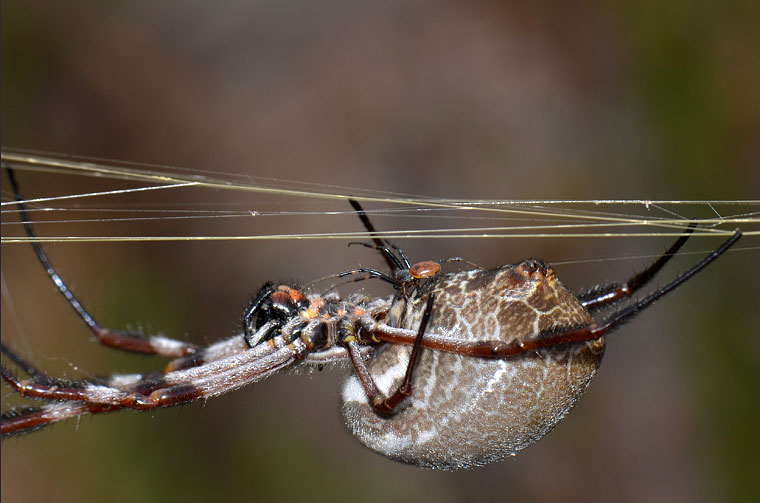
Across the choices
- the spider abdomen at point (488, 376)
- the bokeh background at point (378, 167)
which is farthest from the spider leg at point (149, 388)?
the bokeh background at point (378, 167)

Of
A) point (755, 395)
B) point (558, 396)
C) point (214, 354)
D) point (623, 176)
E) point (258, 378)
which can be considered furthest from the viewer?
point (623, 176)

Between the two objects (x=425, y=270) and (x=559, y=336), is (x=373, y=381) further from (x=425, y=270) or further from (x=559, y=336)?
(x=559, y=336)

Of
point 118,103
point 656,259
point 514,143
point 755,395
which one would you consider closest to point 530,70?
point 514,143

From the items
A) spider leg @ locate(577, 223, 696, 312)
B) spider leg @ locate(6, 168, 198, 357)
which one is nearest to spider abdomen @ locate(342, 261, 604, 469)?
spider leg @ locate(577, 223, 696, 312)

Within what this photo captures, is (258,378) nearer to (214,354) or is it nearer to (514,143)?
(214,354)

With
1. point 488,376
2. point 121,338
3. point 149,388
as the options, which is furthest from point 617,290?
point 121,338

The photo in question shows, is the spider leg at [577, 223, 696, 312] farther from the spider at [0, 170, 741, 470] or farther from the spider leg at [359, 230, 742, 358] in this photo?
the spider leg at [359, 230, 742, 358]
